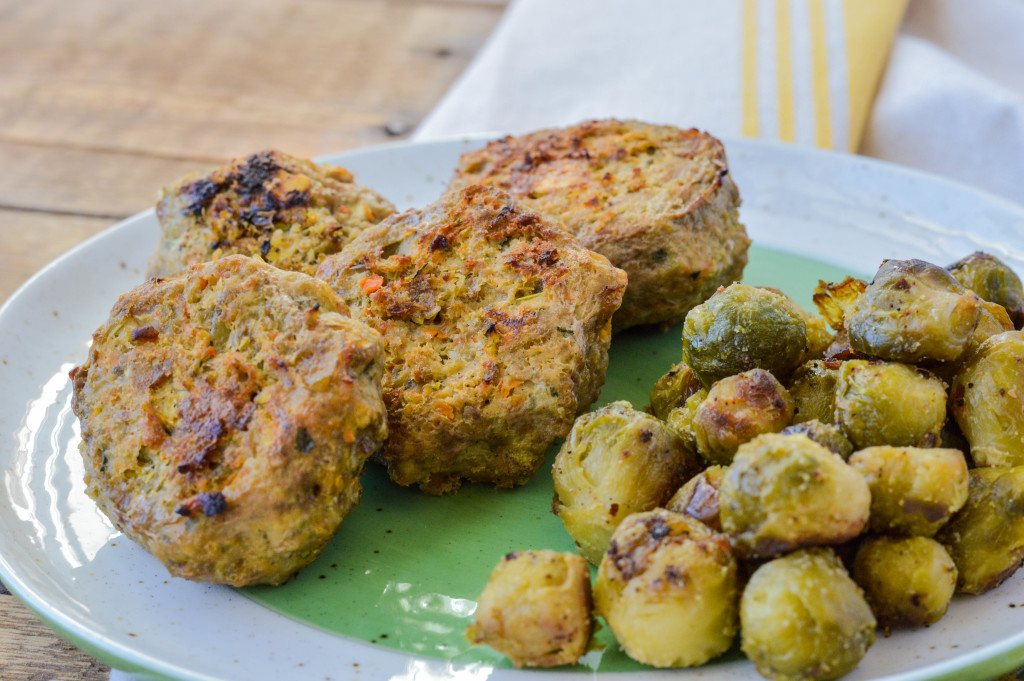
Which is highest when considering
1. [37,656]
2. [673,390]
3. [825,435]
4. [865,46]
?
[825,435]

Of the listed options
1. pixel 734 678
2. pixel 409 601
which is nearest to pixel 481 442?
pixel 409 601

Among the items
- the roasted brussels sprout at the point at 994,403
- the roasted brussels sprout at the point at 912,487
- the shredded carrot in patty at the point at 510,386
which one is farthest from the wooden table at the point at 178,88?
the roasted brussels sprout at the point at 994,403

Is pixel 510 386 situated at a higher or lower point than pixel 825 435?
lower

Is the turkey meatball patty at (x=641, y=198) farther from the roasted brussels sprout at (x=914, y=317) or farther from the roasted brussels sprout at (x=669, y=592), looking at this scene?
the roasted brussels sprout at (x=669, y=592)

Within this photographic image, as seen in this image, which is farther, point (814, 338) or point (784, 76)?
point (784, 76)

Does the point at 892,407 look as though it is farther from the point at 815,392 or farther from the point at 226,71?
the point at 226,71

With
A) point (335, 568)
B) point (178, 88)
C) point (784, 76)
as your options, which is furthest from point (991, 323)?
point (178, 88)

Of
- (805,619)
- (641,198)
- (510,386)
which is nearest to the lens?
(805,619)

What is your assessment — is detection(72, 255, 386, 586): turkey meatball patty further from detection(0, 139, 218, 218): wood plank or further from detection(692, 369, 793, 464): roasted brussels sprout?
detection(0, 139, 218, 218): wood plank
